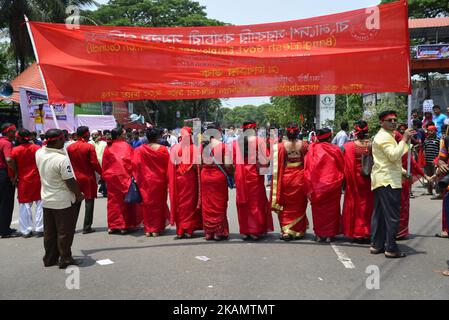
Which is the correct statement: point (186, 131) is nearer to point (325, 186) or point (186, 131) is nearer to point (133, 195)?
point (133, 195)

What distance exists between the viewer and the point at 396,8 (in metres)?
5.55

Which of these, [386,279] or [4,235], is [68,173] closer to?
[4,235]

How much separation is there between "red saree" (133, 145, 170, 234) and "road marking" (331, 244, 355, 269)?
8.69 ft

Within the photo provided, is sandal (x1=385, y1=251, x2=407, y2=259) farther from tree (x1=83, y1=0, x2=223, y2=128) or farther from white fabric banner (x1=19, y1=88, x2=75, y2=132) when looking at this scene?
tree (x1=83, y1=0, x2=223, y2=128)

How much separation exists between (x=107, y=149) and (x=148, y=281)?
10.3 feet

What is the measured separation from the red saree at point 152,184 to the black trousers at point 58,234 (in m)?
1.54

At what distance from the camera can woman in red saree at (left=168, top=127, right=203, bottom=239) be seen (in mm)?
6363

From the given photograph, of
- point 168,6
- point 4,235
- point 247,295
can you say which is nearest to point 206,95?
point 247,295

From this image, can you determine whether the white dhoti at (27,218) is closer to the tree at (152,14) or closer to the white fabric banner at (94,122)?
the white fabric banner at (94,122)

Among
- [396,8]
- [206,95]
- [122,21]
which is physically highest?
[122,21]

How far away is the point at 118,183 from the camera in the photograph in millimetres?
6891

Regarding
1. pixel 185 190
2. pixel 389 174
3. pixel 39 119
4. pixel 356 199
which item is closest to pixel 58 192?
pixel 185 190

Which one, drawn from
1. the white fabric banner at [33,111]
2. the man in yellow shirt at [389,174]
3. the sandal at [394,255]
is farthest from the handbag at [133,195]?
the white fabric banner at [33,111]

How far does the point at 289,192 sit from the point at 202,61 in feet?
7.29
